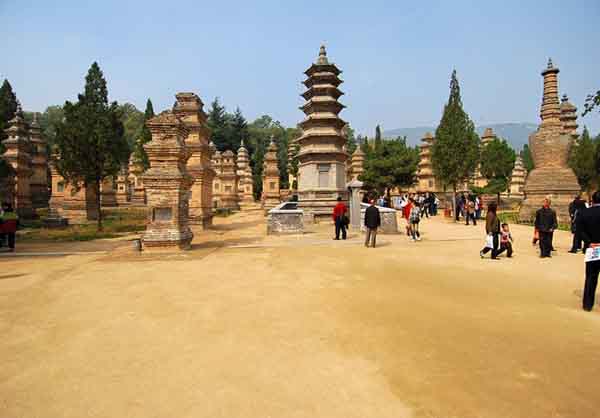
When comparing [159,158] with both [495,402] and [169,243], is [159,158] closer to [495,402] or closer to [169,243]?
[169,243]

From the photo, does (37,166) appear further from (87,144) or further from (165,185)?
(165,185)

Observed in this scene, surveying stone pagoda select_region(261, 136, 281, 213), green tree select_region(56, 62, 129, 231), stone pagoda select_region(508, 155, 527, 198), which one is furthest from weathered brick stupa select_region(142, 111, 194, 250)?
stone pagoda select_region(508, 155, 527, 198)

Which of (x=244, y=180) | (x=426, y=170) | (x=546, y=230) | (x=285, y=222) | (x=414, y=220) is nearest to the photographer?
(x=546, y=230)

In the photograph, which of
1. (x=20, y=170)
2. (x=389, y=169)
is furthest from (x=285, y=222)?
(x=389, y=169)

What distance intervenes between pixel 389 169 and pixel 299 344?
3394 cm

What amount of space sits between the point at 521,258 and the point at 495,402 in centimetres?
776

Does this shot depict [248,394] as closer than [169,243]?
Yes

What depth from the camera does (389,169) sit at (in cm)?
3591

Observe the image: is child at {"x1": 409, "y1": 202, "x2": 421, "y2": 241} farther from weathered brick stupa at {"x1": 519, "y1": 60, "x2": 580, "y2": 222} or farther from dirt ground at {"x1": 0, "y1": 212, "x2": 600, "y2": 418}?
weathered brick stupa at {"x1": 519, "y1": 60, "x2": 580, "y2": 222}

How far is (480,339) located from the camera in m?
4.02

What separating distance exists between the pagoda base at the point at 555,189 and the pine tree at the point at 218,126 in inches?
1992

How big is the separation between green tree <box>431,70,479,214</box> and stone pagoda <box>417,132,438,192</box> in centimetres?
1114

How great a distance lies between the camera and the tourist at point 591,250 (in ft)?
16.5

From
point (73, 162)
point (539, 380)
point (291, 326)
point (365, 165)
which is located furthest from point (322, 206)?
point (365, 165)
